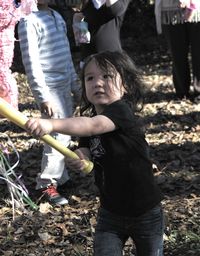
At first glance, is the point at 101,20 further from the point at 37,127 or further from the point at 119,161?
the point at 37,127

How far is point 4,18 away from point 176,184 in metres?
2.27

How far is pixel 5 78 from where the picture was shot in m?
2.62

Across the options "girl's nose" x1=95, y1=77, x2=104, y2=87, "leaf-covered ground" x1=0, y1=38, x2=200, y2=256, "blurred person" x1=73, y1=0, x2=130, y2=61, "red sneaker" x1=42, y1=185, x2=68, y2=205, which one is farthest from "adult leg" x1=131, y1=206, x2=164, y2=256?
"blurred person" x1=73, y1=0, x2=130, y2=61

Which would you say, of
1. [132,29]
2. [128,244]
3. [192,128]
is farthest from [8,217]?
[132,29]

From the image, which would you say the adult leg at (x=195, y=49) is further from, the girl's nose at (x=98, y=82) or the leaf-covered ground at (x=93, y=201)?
the girl's nose at (x=98, y=82)

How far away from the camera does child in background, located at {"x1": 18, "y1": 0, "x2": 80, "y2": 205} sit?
3.72m

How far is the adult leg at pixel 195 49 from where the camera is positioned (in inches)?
249

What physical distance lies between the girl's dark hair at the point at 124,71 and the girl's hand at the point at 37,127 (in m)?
0.50

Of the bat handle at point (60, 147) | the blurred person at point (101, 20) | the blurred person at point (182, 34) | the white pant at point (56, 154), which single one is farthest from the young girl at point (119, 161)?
the blurred person at point (182, 34)

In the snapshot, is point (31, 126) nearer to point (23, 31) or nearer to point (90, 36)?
point (23, 31)

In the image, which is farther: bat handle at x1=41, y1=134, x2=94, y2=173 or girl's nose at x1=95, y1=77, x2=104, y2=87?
girl's nose at x1=95, y1=77, x2=104, y2=87

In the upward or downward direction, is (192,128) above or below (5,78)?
below

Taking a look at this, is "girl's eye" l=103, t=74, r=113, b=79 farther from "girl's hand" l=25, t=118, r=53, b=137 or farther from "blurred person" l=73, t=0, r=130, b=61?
"blurred person" l=73, t=0, r=130, b=61

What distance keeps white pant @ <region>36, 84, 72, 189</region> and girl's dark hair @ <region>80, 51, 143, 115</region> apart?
1.40 meters
